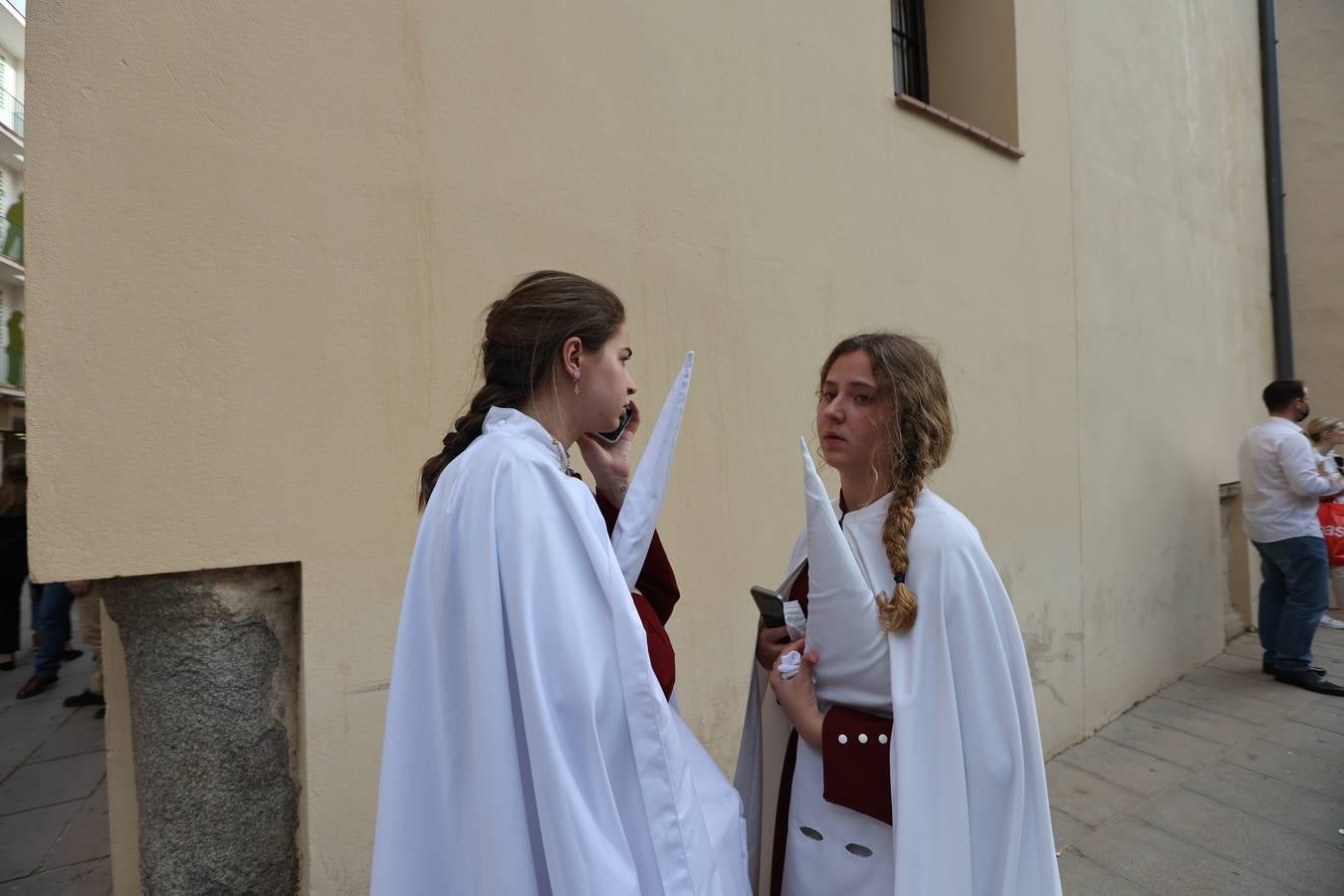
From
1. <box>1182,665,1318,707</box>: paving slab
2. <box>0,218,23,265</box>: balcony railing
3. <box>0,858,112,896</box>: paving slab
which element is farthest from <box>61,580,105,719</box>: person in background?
<box>0,218,23,265</box>: balcony railing

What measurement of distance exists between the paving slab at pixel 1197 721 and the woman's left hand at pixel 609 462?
16.0 feet

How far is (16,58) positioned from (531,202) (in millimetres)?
26658

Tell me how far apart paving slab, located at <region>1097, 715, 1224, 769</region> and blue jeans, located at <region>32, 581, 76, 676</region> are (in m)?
7.26

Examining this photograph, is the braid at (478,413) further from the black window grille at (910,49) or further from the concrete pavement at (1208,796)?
the black window grille at (910,49)

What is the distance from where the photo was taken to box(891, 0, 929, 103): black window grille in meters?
4.98

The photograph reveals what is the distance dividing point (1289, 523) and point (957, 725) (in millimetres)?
5660

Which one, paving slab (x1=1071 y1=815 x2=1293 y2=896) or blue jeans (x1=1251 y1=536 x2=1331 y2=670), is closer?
paving slab (x1=1071 y1=815 x2=1293 y2=896)

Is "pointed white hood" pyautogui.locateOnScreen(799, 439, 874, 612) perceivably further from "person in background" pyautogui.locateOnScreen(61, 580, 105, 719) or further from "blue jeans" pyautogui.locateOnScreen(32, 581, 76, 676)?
"blue jeans" pyautogui.locateOnScreen(32, 581, 76, 676)

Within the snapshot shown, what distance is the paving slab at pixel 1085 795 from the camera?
3850mm

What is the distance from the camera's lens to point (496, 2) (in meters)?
2.51

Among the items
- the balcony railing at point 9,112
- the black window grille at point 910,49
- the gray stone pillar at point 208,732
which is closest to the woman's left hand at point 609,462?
the gray stone pillar at point 208,732

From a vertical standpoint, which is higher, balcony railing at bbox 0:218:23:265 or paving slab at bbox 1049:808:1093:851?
balcony railing at bbox 0:218:23:265

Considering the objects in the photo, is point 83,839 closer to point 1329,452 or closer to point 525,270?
point 525,270

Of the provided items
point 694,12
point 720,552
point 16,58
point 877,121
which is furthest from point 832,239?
point 16,58
